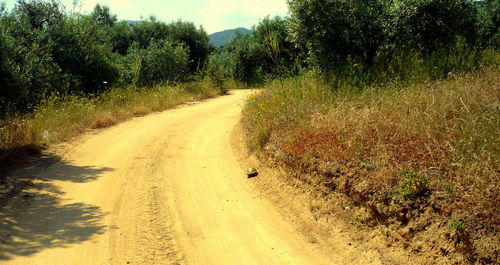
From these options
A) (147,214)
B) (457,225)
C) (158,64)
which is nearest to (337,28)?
(147,214)

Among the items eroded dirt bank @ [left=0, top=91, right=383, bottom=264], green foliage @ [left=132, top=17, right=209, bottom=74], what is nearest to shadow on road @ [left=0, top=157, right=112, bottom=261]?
eroded dirt bank @ [left=0, top=91, right=383, bottom=264]

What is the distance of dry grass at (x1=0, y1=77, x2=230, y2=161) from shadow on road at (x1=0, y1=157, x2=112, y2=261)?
1.79m

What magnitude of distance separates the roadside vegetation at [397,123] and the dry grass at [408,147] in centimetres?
2

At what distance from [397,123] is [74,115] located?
10543mm

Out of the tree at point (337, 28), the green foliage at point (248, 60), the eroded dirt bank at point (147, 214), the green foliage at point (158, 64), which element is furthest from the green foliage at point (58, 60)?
the green foliage at point (248, 60)

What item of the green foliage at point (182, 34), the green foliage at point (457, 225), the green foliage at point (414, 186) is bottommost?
the green foliage at point (457, 225)

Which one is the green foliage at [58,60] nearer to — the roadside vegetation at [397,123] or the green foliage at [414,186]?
the roadside vegetation at [397,123]

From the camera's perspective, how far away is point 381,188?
5.18 m

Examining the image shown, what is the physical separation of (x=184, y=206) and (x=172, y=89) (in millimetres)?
15577

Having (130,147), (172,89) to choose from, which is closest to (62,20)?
(172,89)

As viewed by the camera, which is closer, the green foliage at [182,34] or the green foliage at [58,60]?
the green foliage at [58,60]

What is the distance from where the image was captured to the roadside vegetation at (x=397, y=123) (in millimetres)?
4438

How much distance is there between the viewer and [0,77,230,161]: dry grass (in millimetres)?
9391

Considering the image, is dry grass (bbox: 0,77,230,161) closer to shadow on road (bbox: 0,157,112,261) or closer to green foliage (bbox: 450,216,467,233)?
shadow on road (bbox: 0,157,112,261)
